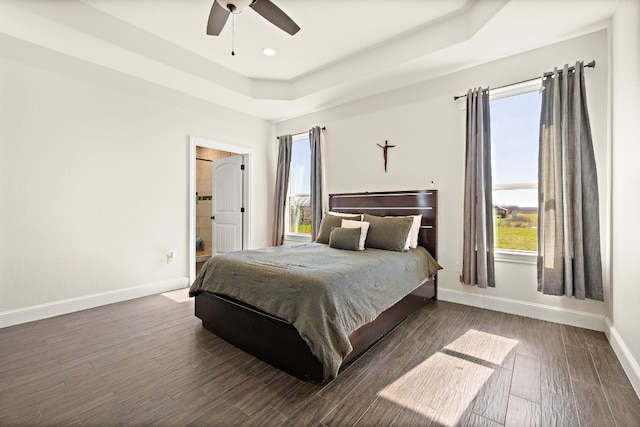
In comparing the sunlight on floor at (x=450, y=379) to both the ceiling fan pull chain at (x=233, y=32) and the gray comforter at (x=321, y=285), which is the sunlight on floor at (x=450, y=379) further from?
the ceiling fan pull chain at (x=233, y=32)

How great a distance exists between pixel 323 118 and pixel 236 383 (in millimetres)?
3943

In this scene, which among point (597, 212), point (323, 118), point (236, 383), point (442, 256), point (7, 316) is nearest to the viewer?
point (236, 383)

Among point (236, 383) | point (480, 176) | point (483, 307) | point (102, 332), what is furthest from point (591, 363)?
point (102, 332)

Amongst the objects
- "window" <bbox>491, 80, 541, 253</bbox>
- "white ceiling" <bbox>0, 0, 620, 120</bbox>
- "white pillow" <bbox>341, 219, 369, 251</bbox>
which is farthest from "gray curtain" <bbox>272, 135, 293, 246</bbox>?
"window" <bbox>491, 80, 541, 253</bbox>

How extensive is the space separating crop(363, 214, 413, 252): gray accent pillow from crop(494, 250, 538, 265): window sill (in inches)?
39.3

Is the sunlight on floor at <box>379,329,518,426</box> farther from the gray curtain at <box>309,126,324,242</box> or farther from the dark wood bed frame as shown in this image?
the gray curtain at <box>309,126,324,242</box>

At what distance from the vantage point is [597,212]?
2.57 metres

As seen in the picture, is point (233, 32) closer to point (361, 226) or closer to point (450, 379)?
point (361, 226)

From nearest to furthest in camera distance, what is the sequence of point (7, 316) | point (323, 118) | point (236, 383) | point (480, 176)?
1. point (236, 383)
2. point (7, 316)
3. point (480, 176)
4. point (323, 118)

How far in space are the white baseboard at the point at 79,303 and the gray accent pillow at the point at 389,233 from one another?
2.82m

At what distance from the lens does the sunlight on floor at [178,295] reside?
11.8ft

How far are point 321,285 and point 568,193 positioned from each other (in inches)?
98.2

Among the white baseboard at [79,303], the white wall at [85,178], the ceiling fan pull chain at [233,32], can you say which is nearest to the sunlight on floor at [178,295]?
the white baseboard at [79,303]

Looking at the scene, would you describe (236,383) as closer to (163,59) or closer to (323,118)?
(163,59)
